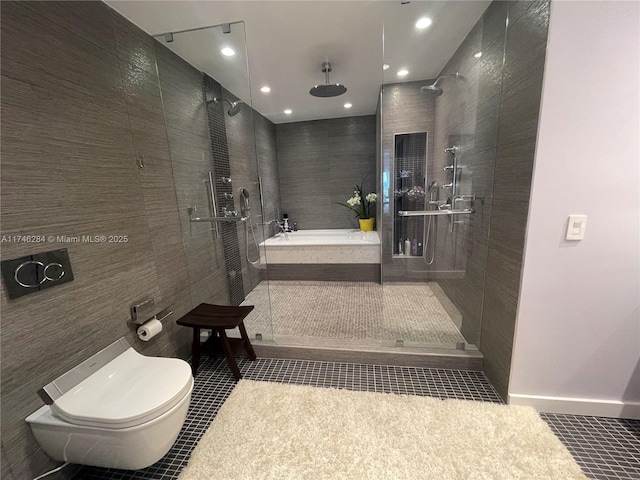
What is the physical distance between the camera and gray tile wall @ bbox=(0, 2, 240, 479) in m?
1.03

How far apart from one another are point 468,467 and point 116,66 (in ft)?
9.50

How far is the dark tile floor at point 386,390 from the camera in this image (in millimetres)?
1220

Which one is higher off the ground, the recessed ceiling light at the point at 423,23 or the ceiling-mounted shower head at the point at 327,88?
the recessed ceiling light at the point at 423,23

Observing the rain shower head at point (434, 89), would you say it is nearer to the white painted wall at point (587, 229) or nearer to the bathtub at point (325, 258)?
the white painted wall at point (587, 229)

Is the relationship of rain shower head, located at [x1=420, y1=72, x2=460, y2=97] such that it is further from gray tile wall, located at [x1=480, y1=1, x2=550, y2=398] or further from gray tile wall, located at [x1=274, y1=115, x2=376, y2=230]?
gray tile wall, located at [x1=274, y1=115, x2=376, y2=230]

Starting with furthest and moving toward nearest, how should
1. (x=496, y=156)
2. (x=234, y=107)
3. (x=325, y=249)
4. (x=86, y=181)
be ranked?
(x=325, y=249) < (x=234, y=107) < (x=496, y=156) < (x=86, y=181)

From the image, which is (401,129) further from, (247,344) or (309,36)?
(247,344)

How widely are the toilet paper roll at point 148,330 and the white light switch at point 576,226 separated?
2.44 meters

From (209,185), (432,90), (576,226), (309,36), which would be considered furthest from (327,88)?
(576,226)

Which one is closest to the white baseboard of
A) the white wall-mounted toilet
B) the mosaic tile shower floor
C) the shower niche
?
the mosaic tile shower floor

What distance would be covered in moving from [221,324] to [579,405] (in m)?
2.24

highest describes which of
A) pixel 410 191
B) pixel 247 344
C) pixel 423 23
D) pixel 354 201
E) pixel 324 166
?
pixel 423 23

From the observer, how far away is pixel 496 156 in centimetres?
155

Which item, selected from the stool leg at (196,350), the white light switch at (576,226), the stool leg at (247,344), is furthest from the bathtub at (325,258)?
the white light switch at (576,226)
